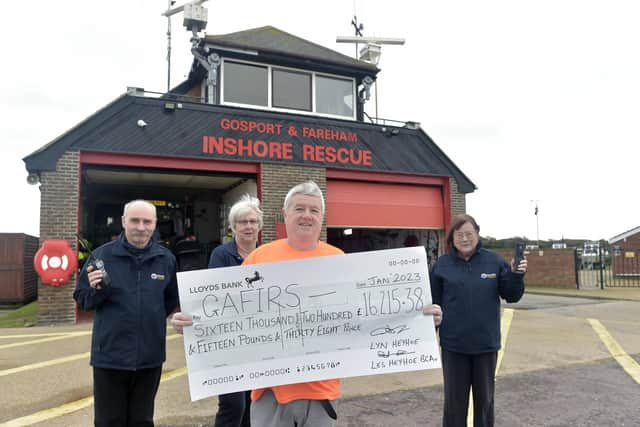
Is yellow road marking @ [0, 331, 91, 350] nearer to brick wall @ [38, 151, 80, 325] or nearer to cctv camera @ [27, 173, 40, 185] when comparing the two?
brick wall @ [38, 151, 80, 325]

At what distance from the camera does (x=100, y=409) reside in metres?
2.77

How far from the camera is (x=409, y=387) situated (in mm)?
5215

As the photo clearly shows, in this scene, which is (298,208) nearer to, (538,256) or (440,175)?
(440,175)

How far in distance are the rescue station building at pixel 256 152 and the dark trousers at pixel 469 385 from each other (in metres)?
8.00

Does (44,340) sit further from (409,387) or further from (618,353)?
(618,353)

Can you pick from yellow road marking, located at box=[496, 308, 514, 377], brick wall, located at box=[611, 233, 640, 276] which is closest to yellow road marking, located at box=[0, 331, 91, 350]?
yellow road marking, located at box=[496, 308, 514, 377]

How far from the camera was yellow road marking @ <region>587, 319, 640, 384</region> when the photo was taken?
5963 millimetres

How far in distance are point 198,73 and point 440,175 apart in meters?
7.61

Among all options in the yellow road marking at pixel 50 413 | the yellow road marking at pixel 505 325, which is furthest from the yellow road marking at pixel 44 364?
the yellow road marking at pixel 505 325

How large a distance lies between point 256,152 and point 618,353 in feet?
26.8

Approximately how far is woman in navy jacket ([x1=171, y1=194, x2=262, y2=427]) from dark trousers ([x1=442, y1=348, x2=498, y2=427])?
4.93 ft

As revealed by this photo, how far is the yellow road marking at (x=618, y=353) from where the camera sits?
596cm

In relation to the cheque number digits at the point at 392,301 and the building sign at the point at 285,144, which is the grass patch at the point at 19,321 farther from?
the cheque number digits at the point at 392,301

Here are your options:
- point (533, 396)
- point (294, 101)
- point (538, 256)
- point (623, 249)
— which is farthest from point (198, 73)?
point (623, 249)
